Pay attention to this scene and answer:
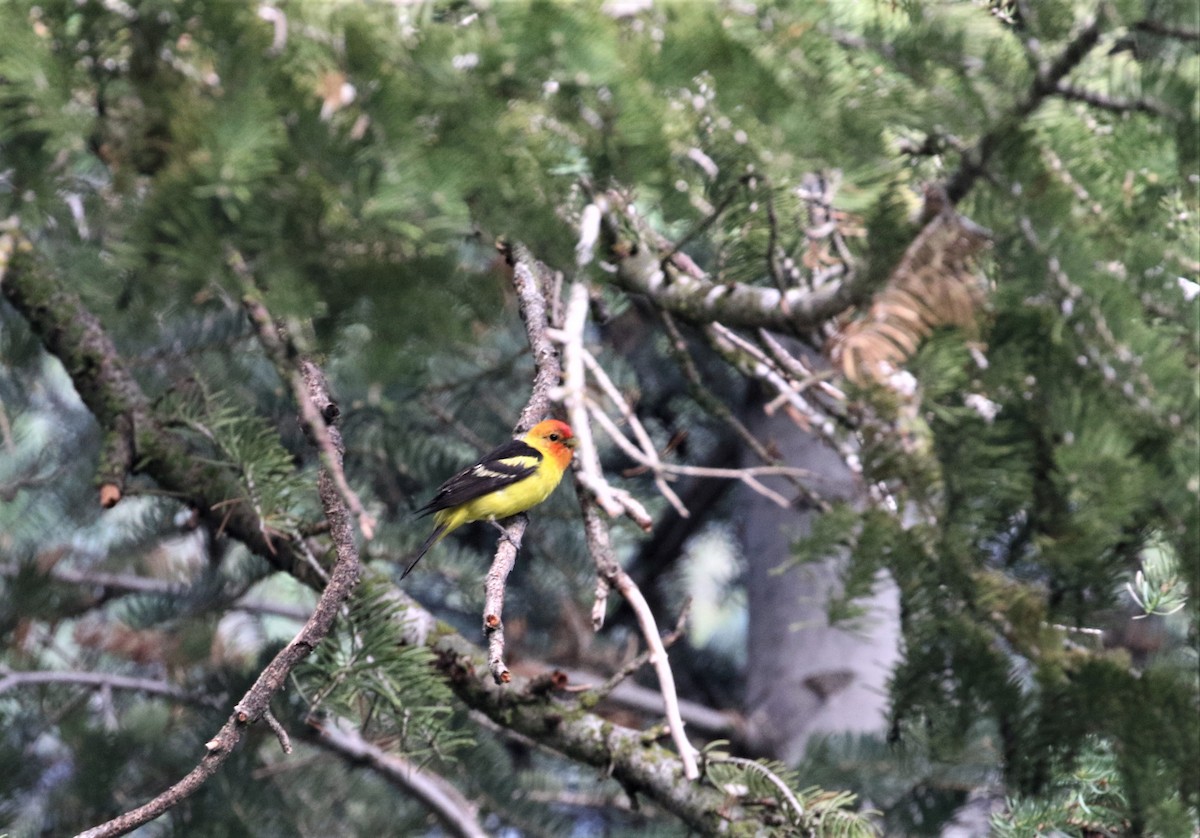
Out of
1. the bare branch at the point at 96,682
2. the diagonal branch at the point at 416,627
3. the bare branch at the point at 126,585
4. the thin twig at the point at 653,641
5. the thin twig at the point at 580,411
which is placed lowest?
the bare branch at the point at 126,585

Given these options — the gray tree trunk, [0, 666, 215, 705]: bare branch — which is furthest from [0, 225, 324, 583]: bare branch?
the gray tree trunk

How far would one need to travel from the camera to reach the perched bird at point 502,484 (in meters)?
2.68

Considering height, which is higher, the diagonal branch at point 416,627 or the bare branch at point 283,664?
the bare branch at point 283,664

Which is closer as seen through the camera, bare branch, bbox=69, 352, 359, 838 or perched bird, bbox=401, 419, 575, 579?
bare branch, bbox=69, 352, 359, 838

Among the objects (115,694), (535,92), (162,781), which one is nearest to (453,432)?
(162,781)

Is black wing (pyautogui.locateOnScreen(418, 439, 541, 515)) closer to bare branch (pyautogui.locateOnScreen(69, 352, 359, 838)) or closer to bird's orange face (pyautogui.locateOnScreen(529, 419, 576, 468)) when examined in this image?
bird's orange face (pyautogui.locateOnScreen(529, 419, 576, 468))

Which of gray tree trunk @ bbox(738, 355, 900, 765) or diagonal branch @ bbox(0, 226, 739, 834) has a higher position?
diagonal branch @ bbox(0, 226, 739, 834)

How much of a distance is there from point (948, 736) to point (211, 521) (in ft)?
5.18

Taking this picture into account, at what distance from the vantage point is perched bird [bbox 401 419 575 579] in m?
2.68

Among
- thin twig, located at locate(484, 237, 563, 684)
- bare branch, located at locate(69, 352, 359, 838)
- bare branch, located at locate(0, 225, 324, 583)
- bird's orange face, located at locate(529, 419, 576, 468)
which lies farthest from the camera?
bird's orange face, located at locate(529, 419, 576, 468)

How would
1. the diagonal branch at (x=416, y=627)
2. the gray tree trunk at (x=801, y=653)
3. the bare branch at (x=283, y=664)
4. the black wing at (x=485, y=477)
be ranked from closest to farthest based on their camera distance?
the bare branch at (x=283, y=664) → the diagonal branch at (x=416, y=627) → the black wing at (x=485, y=477) → the gray tree trunk at (x=801, y=653)

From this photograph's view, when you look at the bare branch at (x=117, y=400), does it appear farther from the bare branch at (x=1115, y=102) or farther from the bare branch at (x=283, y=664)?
the bare branch at (x=1115, y=102)

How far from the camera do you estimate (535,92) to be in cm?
102

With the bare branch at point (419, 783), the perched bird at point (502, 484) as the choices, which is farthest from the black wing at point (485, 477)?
the bare branch at point (419, 783)
